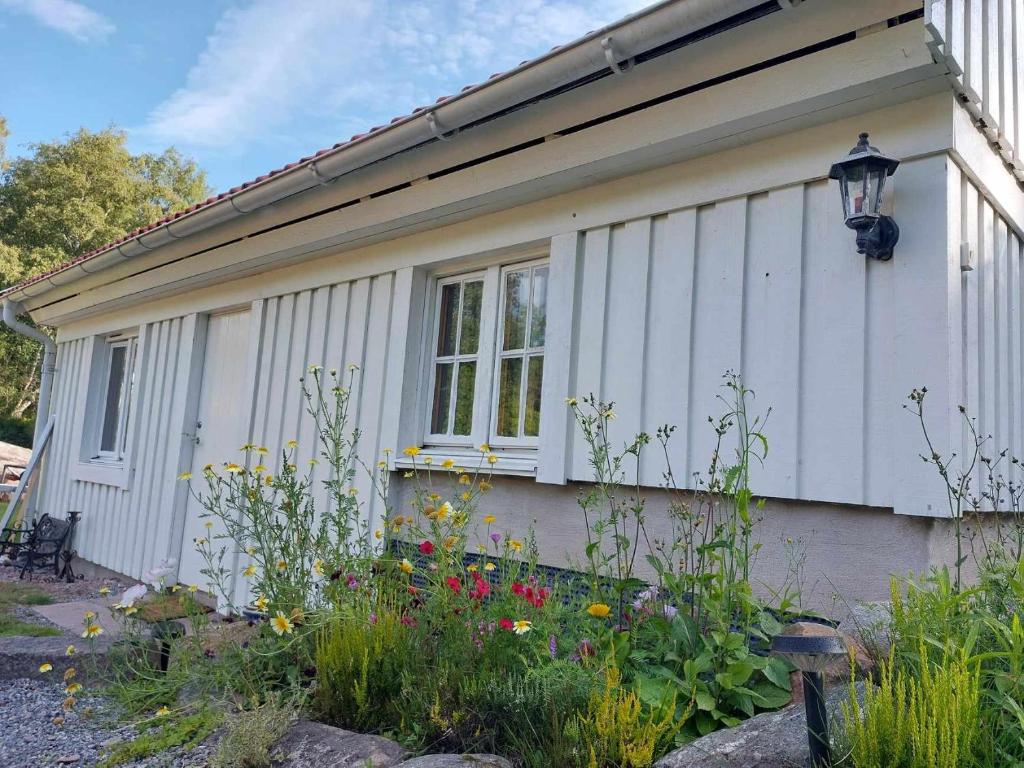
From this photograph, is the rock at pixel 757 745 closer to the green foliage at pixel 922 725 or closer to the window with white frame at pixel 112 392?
the green foliage at pixel 922 725

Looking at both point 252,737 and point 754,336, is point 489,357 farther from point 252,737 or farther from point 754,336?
point 252,737

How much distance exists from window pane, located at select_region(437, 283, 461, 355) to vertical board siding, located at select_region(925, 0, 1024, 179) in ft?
9.60

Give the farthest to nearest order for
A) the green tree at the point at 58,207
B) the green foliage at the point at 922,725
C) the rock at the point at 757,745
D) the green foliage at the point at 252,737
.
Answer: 1. the green tree at the point at 58,207
2. the green foliage at the point at 252,737
3. the rock at the point at 757,745
4. the green foliage at the point at 922,725

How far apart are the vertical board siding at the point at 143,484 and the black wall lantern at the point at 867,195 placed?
5922mm

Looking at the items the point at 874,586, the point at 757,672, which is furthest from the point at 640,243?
the point at 757,672

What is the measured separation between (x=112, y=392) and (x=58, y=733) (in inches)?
246

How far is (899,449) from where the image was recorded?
2734mm

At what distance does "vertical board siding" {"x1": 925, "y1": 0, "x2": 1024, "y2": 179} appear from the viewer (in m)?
2.62

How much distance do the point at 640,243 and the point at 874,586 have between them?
5.97 feet

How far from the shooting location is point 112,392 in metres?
8.56

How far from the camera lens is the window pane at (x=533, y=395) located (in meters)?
4.17

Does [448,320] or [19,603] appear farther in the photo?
[19,603]

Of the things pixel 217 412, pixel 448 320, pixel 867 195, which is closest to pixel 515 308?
pixel 448 320

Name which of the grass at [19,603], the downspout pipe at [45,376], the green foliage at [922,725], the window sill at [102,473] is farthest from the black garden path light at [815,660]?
the downspout pipe at [45,376]
